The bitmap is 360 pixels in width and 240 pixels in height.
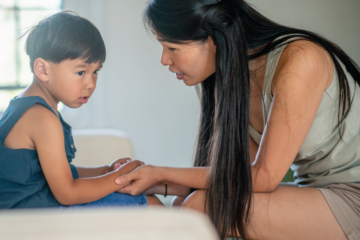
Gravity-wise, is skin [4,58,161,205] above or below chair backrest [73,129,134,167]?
above

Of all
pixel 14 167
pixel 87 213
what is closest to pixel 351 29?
pixel 14 167

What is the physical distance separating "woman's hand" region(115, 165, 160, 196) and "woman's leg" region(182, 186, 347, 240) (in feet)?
0.99

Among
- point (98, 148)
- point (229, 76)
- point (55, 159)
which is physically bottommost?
point (98, 148)

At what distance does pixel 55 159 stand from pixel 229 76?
51 cm

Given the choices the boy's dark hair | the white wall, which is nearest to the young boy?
the boy's dark hair

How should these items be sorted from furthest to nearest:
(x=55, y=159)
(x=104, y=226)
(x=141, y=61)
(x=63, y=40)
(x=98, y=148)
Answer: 1. (x=141, y=61)
2. (x=98, y=148)
3. (x=63, y=40)
4. (x=55, y=159)
5. (x=104, y=226)

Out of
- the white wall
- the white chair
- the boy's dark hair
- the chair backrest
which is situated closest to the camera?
the white chair

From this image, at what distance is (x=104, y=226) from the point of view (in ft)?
1.08

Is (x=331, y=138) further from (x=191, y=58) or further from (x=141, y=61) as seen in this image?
(x=141, y=61)

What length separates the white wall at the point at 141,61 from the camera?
2127mm

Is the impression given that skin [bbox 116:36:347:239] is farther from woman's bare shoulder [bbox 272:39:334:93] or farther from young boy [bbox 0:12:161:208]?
young boy [bbox 0:12:161:208]

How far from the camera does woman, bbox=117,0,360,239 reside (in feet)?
2.99

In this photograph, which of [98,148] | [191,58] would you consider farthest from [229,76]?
[98,148]

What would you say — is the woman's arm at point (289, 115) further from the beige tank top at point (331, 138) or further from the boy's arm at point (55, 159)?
the boy's arm at point (55, 159)
